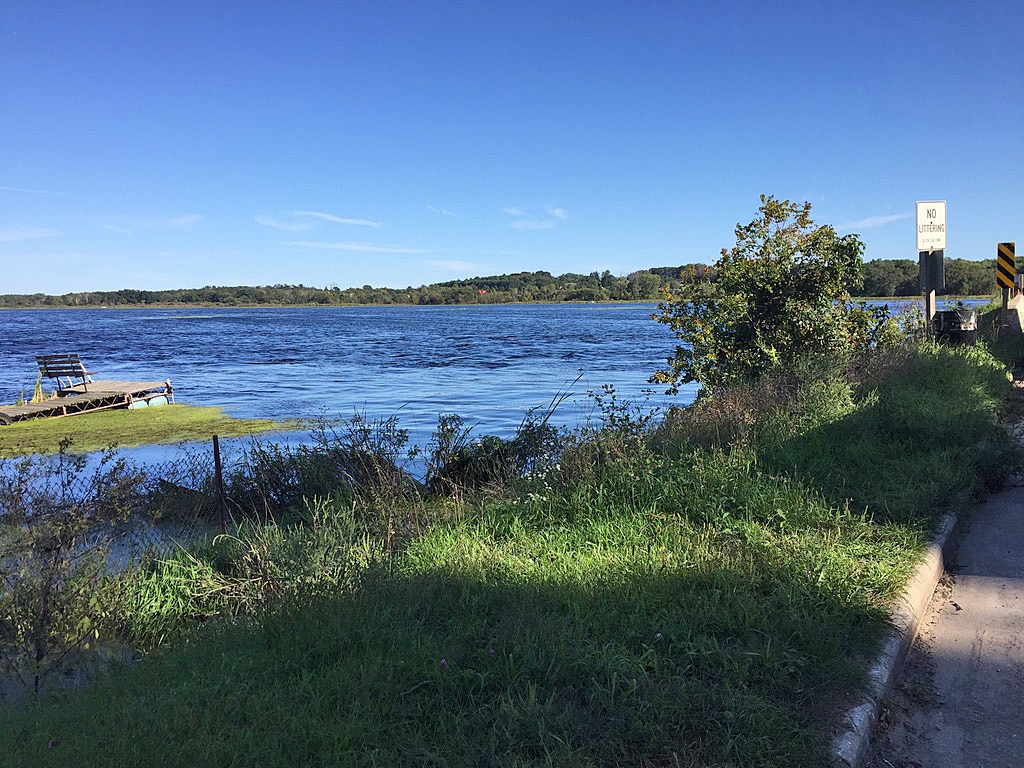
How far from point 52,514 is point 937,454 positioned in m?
7.25

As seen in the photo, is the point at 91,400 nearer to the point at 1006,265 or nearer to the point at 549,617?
the point at 549,617

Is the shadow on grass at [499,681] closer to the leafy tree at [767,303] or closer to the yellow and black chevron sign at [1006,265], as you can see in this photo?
the leafy tree at [767,303]

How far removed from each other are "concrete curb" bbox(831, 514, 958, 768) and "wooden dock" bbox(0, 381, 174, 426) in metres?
19.9

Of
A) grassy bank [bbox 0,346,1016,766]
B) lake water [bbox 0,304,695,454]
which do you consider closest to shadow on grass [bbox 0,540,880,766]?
grassy bank [bbox 0,346,1016,766]

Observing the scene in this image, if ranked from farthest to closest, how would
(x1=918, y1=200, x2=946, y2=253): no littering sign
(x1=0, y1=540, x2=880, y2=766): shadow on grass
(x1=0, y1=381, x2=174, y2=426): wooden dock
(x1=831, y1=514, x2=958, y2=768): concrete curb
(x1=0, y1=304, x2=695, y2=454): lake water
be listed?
1. (x1=0, y1=304, x2=695, y2=454): lake water
2. (x1=0, y1=381, x2=174, y2=426): wooden dock
3. (x1=918, y1=200, x2=946, y2=253): no littering sign
4. (x1=831, y1=514, x2=958, y2=768): concrete curb
5. (x1=0, y1=540, x2=880, y2=766): shadow on grass

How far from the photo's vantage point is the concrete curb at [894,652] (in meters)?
3.17

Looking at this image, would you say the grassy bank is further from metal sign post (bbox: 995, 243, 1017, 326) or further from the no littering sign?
metal sign post (bbox: 995, 243, 1017, 326)

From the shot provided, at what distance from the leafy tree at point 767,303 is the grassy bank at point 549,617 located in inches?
184

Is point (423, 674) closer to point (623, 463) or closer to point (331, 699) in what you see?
point (331, 699)

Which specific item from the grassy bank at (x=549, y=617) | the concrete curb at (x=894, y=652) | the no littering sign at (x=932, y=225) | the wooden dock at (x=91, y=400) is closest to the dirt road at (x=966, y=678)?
Answer: the concrete curb at (x=894, y=652)

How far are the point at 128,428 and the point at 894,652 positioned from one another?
17561 millimetres

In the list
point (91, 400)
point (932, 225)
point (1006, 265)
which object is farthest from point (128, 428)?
point (1006, 265)

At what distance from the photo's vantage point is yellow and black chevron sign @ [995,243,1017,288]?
665 inches

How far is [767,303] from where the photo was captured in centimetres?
1241
